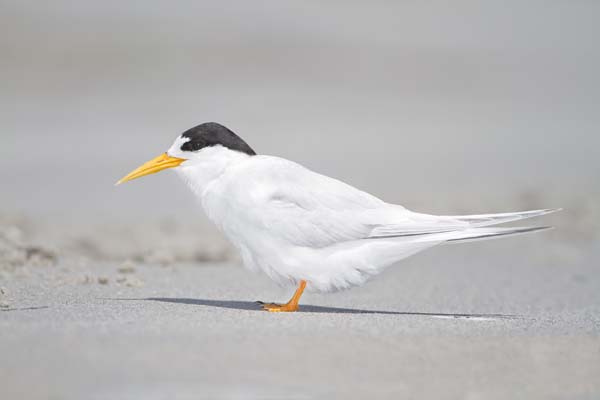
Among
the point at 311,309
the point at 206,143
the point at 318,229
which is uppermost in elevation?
the point at 206,143

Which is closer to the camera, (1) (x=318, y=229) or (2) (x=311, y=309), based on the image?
(1) (x=318, y=229)

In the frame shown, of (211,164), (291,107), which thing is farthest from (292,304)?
(291,107)

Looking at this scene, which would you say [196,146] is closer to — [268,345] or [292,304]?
[292,304]

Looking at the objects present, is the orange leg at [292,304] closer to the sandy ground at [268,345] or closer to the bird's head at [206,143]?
the sandy ground at [268,345]

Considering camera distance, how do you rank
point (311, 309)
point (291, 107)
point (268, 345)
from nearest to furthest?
point (268, 345), point (311, 309), point (291, 107)

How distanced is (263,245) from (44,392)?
1565 mm

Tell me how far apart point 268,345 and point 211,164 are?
1.37 meters

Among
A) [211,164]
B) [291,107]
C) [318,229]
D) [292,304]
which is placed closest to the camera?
[318,229]

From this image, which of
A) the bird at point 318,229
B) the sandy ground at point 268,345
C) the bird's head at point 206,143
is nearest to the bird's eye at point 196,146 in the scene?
the bird's head at point 206,143

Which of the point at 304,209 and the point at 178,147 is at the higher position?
the point at 178,147

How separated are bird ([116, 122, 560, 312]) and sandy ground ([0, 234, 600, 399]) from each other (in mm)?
216

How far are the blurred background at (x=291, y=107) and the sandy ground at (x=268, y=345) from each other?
171cm

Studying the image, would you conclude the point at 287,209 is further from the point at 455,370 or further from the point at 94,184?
the point at 94,184

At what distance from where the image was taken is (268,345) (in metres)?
3.66
